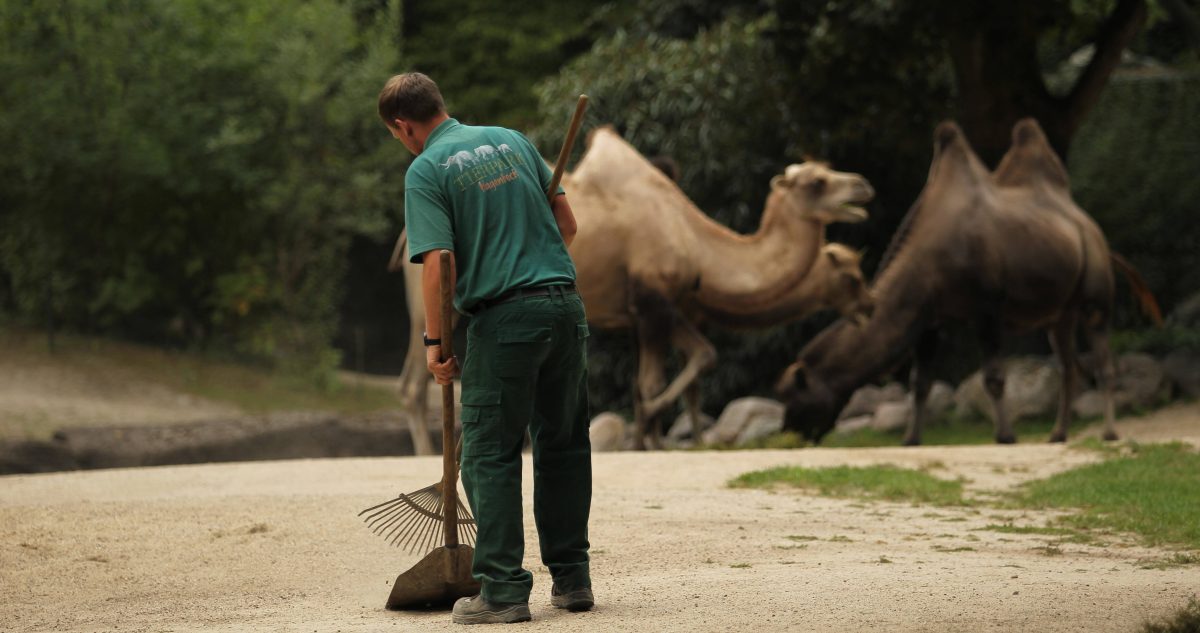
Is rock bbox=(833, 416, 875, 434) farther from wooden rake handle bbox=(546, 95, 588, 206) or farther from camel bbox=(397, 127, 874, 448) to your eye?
wooden rake handle bbox=(546, 95, 588, 206)

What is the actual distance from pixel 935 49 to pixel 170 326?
38.7ft

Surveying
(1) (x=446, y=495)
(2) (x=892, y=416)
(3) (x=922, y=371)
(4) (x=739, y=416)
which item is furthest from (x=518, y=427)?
(2) (x=892, y=416)

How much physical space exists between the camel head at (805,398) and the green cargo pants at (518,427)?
7.33m

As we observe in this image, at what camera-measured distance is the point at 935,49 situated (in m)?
15.8

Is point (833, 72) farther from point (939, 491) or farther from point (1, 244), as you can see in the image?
point (1, 244)

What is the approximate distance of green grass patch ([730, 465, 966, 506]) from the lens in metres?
8.25

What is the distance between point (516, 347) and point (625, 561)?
64.9 inches

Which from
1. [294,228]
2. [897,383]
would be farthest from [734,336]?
[294,228]

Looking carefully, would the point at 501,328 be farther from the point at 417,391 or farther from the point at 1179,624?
the point at 417,391

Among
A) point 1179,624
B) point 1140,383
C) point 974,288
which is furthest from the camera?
point 1140,383

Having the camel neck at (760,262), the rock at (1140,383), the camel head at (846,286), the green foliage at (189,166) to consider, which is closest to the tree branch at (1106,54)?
the rock at (1140,383)

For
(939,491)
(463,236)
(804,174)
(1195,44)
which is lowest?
(939,491)

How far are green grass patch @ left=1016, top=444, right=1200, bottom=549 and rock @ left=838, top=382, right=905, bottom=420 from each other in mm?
6347

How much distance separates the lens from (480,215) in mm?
4895
